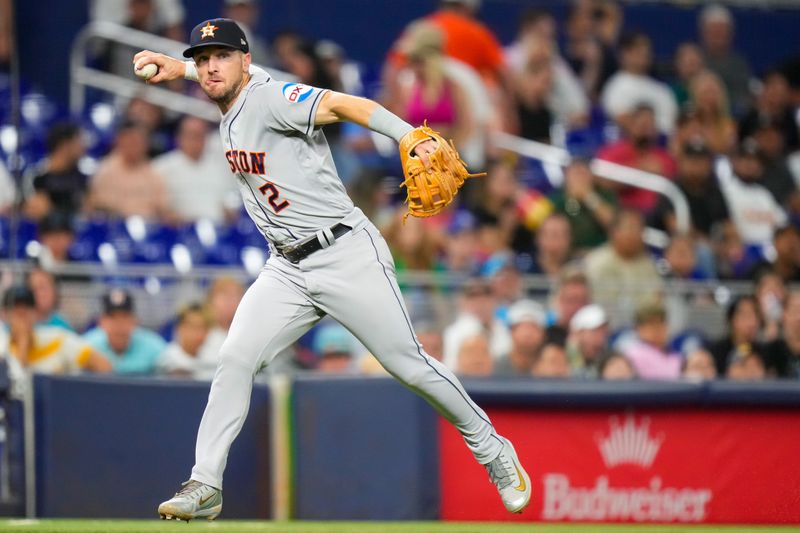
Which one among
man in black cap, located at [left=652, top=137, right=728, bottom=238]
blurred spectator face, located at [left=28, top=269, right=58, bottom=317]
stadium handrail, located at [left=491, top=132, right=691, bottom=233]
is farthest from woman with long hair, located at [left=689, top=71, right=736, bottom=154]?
blurred spectator face, located at [left=28, top=269, right=58, bottom=317]

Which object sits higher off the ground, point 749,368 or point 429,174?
point 429,174

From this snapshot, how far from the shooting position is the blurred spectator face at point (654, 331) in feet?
26.7

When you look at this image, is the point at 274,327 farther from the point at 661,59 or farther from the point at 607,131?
the point at 661,59

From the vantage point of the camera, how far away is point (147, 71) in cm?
504

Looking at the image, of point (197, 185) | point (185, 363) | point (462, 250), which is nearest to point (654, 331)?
point (462, 250)

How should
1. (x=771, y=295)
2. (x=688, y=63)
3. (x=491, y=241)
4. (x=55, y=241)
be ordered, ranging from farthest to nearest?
1. (x=688, y=63)
2. (x=491, y=241)
3. (x=771, y=295)
4. (x=55, y=241)

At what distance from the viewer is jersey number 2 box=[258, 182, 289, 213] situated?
16.1 feet

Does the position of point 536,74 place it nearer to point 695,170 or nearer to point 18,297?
point 695,170

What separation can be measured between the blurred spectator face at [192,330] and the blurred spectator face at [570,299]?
2.33m

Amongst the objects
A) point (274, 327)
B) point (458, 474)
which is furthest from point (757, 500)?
point (274, 327)

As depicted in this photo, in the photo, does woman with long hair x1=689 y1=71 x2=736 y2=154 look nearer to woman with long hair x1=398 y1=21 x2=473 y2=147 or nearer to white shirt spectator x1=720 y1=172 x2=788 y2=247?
white shirt spectator x1=720 y1=172 x2=788 y2=247

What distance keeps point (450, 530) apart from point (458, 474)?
102 cm

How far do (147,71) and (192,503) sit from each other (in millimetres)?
1667

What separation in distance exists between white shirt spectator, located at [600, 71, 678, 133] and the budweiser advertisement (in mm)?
5451
